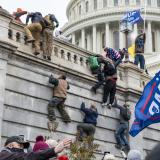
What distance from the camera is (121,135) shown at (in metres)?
18.2

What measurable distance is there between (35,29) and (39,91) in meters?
2.11

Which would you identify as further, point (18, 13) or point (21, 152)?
point (18, 13)

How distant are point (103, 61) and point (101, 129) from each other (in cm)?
256

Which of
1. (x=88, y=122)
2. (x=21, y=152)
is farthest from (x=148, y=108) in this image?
(x=21, y=152)

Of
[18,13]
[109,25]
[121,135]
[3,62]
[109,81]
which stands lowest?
[121,135]

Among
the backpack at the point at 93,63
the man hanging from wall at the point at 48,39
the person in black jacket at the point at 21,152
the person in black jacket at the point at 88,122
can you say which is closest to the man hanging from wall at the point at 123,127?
the person in black jacket at the point at 88,122

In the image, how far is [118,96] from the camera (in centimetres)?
1892

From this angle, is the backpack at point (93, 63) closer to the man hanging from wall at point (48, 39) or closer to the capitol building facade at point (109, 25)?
the man hanging from wall at point (48, 39)

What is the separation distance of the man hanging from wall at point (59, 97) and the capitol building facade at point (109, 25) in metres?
51.2

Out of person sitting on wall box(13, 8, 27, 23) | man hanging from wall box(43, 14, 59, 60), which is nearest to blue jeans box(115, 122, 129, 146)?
man hanging from wall box(43, 14, 59, 60)

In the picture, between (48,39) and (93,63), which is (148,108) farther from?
(93,63)

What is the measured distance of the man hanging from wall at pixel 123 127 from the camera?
18.0 m

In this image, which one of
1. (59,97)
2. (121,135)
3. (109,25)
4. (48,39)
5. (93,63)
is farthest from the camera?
(109,25)

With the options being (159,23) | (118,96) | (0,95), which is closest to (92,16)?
(159,23)
